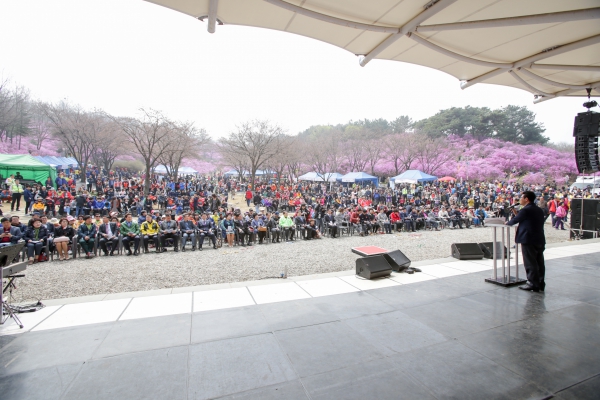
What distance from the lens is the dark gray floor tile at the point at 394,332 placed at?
10.9 ft

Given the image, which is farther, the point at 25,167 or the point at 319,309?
the point at 25,167

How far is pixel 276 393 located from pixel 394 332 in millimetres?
1702

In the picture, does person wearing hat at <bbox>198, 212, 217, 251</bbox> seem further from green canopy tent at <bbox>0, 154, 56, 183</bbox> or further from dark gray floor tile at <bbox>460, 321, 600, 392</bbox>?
green canopy tent at <bbox>0, 154, 56, 183</bbox>

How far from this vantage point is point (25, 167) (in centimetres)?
1853

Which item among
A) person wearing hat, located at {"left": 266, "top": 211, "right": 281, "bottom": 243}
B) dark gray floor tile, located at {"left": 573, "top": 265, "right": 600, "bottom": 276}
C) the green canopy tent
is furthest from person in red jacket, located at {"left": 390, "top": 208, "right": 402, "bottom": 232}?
the green canopy tent

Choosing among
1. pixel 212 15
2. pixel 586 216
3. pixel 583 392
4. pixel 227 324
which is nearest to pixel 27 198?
pixel 227 324

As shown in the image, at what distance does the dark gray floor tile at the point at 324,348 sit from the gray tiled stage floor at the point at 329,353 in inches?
0.5

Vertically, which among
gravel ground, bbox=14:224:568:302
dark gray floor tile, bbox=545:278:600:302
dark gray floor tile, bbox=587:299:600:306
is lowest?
gravel ground, bbox=14:224:568:302

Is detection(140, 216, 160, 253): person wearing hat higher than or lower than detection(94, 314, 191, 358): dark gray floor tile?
higher

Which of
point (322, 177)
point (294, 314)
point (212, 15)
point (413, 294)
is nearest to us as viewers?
point (212, 15)

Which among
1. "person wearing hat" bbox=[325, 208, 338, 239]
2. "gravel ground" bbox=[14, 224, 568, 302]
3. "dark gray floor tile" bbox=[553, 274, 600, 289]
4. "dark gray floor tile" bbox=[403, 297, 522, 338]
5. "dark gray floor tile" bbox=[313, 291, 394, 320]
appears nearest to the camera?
"dark gray floor tile" bbox=[403, 297, 522, 338]

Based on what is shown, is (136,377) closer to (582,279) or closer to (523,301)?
(523,301)

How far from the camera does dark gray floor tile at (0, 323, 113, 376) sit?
10.0ft

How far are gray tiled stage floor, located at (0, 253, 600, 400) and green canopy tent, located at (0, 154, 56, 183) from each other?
20.2 metres
